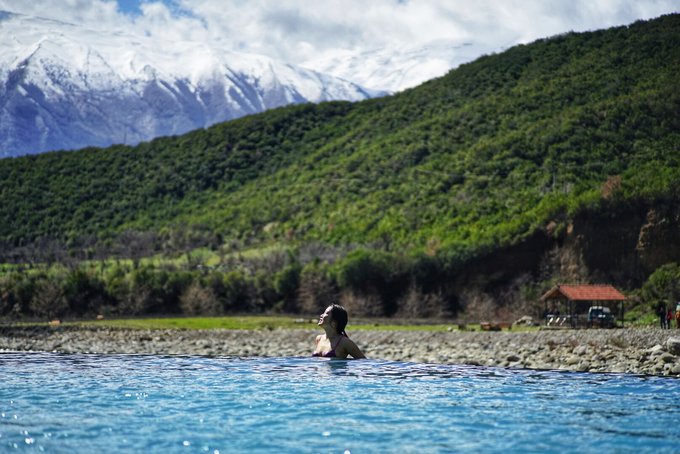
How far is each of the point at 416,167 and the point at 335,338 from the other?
6837 centimetres

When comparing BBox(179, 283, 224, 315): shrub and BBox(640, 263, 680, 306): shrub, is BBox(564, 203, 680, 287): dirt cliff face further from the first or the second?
BBox(179, 283, 224, 315): shrub

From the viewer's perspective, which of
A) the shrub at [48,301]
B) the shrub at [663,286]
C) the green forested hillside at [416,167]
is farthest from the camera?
the green forested hillside at [416,167]

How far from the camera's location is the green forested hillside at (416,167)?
68.3 metres

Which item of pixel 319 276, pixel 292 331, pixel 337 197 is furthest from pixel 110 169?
pixel 292 331

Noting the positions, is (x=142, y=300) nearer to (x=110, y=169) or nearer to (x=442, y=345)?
(x=442, y=345)

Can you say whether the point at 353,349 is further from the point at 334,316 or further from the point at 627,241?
the point at 627,241

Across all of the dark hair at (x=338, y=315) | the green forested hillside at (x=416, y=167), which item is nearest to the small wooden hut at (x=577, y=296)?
the green forested hillside at (x=416, y=167)

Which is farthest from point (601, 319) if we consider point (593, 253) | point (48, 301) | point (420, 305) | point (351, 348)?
point (48, 301)

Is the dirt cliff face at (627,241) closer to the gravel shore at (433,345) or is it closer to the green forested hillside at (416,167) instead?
the green forested hillside at (416,167)

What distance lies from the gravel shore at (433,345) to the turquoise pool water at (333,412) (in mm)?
4635

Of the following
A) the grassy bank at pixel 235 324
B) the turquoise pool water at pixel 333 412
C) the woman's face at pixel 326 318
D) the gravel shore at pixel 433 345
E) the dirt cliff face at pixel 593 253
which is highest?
the dirt cliff face at pixel 593 253

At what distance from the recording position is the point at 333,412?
11.9m

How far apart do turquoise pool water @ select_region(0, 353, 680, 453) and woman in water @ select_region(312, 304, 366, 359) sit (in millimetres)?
272

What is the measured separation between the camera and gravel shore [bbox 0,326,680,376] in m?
22.0
